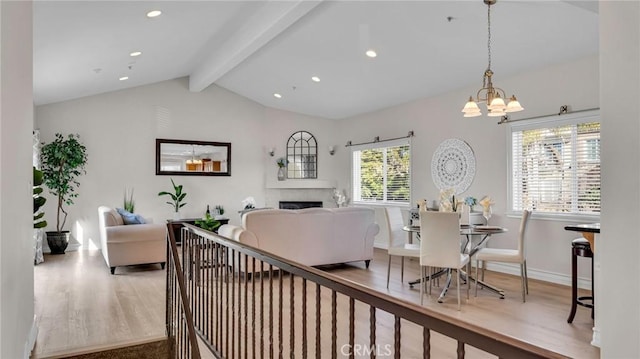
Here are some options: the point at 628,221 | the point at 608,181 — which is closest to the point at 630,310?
the point at 628,221

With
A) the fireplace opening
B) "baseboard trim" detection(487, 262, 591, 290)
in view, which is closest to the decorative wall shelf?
the fireplace opening

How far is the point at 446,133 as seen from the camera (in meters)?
6.54

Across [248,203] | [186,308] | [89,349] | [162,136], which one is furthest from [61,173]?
[186,308]

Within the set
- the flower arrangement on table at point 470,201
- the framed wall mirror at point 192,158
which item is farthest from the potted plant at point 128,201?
the flower arrangement on table at point 470,201

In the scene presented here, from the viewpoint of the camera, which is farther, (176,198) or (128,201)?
(176,198)

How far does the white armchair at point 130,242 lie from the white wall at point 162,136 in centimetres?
222

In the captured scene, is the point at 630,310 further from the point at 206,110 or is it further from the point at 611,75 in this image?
the point at 206,110

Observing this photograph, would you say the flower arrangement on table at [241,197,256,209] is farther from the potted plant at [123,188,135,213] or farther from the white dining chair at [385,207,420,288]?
the white dining chair at [385,207,420,288]

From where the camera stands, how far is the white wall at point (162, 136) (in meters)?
7.40

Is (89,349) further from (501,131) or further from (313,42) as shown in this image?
(501,131)

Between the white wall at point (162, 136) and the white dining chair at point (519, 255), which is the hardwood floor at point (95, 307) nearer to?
the white wall at point (162, 136)

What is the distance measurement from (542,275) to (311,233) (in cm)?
300

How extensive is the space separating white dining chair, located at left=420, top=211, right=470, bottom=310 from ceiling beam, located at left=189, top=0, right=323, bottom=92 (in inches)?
99.1

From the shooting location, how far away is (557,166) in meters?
5.14
